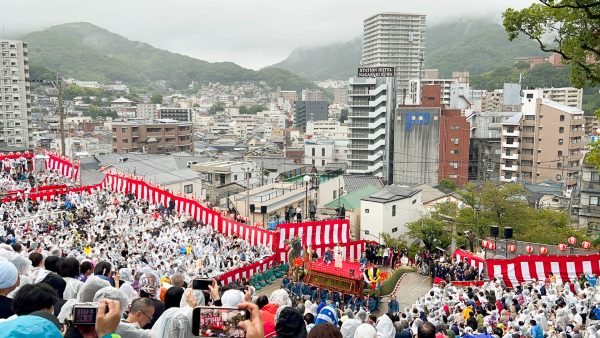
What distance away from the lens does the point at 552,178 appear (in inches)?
2280

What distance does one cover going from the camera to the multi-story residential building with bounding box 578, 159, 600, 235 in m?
37.1

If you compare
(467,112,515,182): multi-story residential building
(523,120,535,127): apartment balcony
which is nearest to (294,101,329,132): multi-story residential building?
(467,112,515,182): multi-story residential building

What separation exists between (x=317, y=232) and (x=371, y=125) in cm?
3926

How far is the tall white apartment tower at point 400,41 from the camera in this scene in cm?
14250

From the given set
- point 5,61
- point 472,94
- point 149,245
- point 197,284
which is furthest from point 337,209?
point 472,94

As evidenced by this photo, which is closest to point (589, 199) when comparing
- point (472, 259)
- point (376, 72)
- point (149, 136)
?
point (472, 259)

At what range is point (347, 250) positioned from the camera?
1048 inches

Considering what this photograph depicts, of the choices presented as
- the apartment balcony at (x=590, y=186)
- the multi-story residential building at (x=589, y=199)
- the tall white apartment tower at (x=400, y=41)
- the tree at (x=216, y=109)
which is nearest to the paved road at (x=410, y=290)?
the multi-story residential building at (x=589, y=199)

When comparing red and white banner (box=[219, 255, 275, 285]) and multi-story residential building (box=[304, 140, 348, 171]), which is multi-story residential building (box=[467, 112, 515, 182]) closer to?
multi-story residential building (box=[304, 140, 348, 171])

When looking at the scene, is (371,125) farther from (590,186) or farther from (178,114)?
(178,114)

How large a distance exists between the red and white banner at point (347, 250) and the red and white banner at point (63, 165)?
45.0 ft

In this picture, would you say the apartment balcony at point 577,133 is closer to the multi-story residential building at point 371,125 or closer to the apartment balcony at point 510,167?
the apartment balcony at point 510,167

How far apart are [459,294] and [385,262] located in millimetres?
11524

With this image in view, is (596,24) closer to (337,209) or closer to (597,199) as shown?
(337,209)
